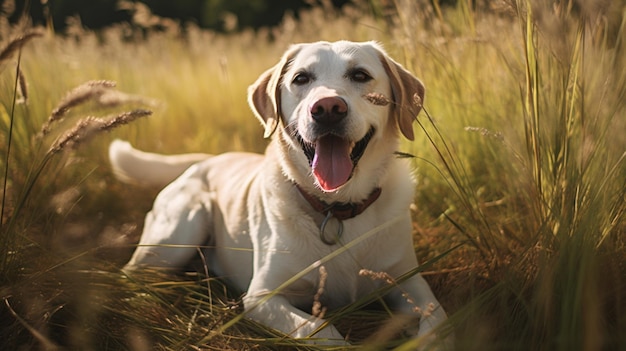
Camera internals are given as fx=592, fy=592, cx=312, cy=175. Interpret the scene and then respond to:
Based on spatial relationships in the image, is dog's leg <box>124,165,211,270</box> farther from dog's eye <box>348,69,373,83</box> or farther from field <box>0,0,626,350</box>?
dog's eye <box>348,69,373,83</box>

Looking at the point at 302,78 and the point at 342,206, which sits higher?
the point at 302,78

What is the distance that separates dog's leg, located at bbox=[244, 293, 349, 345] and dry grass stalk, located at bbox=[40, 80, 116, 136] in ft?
3.21

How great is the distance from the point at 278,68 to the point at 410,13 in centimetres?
109

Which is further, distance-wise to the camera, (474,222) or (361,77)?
(361,77)

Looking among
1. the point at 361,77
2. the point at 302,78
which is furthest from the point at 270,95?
the point at 361,77

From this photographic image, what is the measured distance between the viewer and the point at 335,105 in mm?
2412

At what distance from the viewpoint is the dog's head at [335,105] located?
8.11ft

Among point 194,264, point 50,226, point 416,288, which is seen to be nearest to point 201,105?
point 194,264

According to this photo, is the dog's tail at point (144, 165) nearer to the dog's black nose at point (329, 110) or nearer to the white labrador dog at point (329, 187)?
the white labrador dog at point (329, 187)

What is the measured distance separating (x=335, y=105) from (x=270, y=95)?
60 centimetres

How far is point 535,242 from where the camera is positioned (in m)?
2.16

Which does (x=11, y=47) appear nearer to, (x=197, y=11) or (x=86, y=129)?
(x=86, y=129)

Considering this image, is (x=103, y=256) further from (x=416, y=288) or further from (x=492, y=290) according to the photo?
(x=492, y=290)

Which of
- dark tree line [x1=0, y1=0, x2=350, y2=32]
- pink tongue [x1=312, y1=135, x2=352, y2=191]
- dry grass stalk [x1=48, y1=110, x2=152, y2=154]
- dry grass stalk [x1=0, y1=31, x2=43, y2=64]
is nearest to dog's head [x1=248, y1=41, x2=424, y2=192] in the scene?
pink tongue [x1=312, y1=135, x2=352, y2=191]
